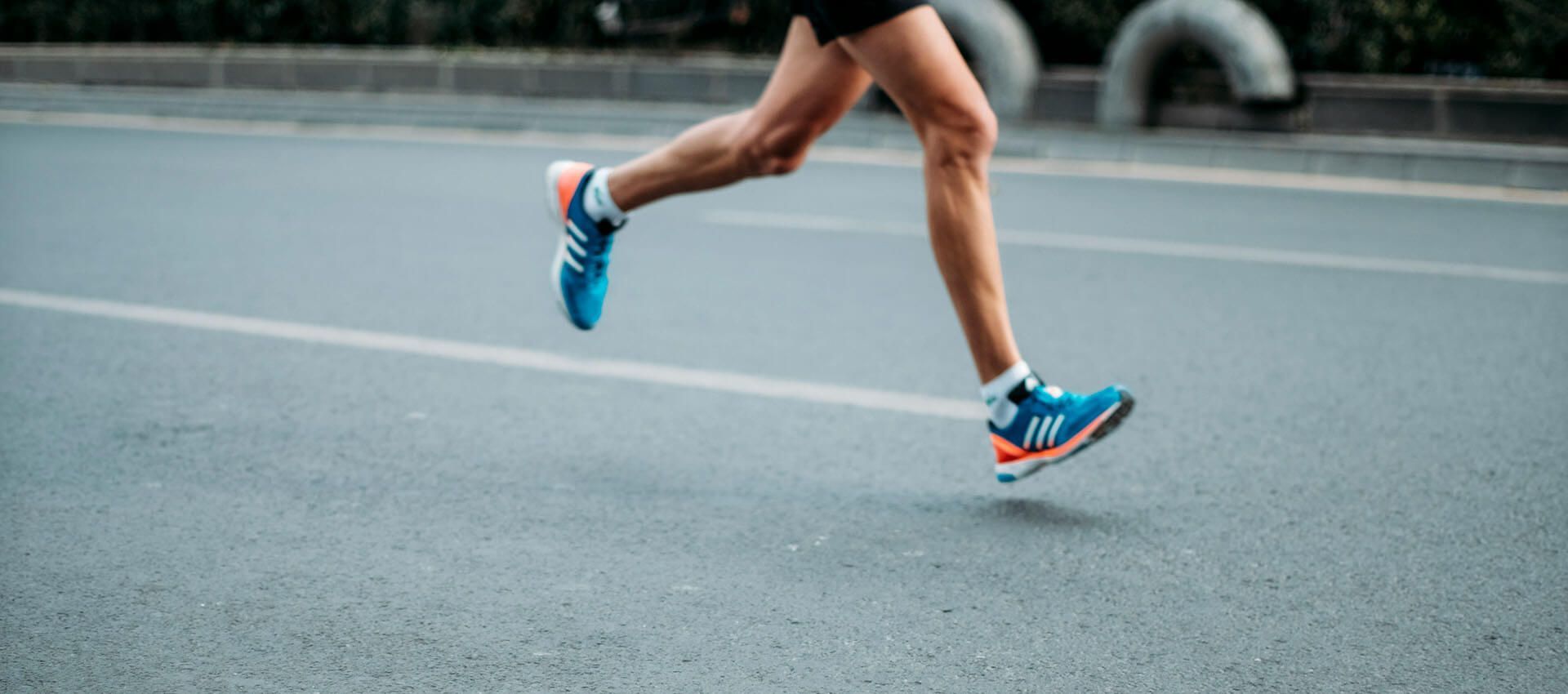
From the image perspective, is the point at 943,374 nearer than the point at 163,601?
No

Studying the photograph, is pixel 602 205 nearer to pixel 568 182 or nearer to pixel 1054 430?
pixel 568 182

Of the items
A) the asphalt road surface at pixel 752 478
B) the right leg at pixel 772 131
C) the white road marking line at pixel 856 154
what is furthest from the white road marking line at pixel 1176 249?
the right leg at pixel 772 131

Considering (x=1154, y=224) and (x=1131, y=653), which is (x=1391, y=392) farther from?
(x=1154, y=224)

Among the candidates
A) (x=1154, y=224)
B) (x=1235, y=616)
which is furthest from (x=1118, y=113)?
(x=1235, y=616)

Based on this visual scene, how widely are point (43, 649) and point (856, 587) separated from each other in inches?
50.3

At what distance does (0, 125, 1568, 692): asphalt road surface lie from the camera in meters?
2.74

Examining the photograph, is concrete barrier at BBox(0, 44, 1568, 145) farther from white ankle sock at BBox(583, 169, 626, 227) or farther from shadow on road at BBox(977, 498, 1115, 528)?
shadow on road at BBox(977, 498, 1115, 528)

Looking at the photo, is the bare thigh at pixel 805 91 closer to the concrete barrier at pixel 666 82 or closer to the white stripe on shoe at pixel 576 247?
the white stripe on shoe at pixel 576 247

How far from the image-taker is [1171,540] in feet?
11.0

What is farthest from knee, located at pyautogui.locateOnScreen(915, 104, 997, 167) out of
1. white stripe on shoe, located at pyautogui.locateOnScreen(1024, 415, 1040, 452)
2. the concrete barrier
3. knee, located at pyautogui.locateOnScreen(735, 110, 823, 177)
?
the concrete barrier

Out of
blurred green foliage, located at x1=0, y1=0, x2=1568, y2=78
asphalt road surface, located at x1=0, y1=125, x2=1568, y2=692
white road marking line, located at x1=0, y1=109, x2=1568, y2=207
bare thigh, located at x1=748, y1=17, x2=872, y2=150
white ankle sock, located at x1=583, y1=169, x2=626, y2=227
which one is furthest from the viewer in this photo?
blurred green foliage, located at x1=0, y1=0, x2=1568, y2=78

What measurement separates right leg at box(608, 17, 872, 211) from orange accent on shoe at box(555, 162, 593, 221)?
16 cm

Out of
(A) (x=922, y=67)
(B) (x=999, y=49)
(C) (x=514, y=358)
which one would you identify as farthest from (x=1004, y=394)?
(B) (x=999, y=49)

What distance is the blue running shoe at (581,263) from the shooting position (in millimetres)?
4199
